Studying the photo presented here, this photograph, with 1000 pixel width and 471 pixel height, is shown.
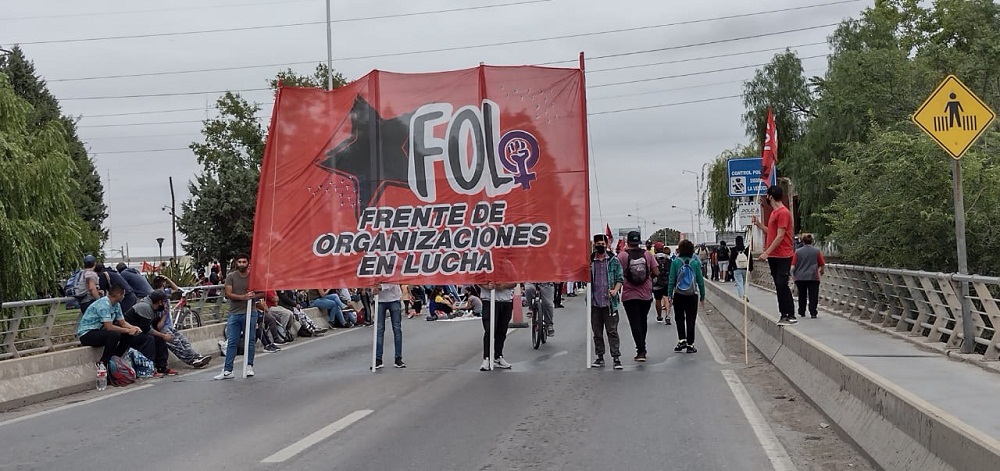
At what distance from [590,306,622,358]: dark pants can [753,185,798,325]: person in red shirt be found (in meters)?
2.44

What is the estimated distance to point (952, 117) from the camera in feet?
38.4

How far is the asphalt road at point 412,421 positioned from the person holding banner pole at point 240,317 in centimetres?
47

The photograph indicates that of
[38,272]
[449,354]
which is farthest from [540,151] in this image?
[38,272]

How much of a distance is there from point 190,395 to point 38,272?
13.5 m

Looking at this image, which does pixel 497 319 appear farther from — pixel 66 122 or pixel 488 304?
pixel 66 122

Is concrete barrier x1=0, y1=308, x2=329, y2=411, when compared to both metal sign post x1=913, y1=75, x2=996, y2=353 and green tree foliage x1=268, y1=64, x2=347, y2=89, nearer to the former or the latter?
metal sign post x1=913, y1=75, x2=996, y2=353

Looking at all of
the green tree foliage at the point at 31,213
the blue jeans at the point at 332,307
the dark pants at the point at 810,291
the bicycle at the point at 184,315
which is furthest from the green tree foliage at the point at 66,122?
the dark pants at the point at 810,291

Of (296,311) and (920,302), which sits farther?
(296,311)

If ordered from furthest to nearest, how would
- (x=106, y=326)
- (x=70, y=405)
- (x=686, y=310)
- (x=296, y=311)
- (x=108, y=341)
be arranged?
(x=296, y=311), (x=686, y=310), (x=108, y=341), (x=106, y=326), (x=70, y=405)

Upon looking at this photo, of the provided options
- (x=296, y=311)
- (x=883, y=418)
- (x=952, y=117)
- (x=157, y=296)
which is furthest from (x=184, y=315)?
(x=883, y=418)

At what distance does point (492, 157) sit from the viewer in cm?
1489

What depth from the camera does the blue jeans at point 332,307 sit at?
2516cm

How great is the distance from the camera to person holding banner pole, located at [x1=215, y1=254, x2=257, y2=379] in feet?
48.2

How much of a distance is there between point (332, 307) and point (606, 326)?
1202 cm
